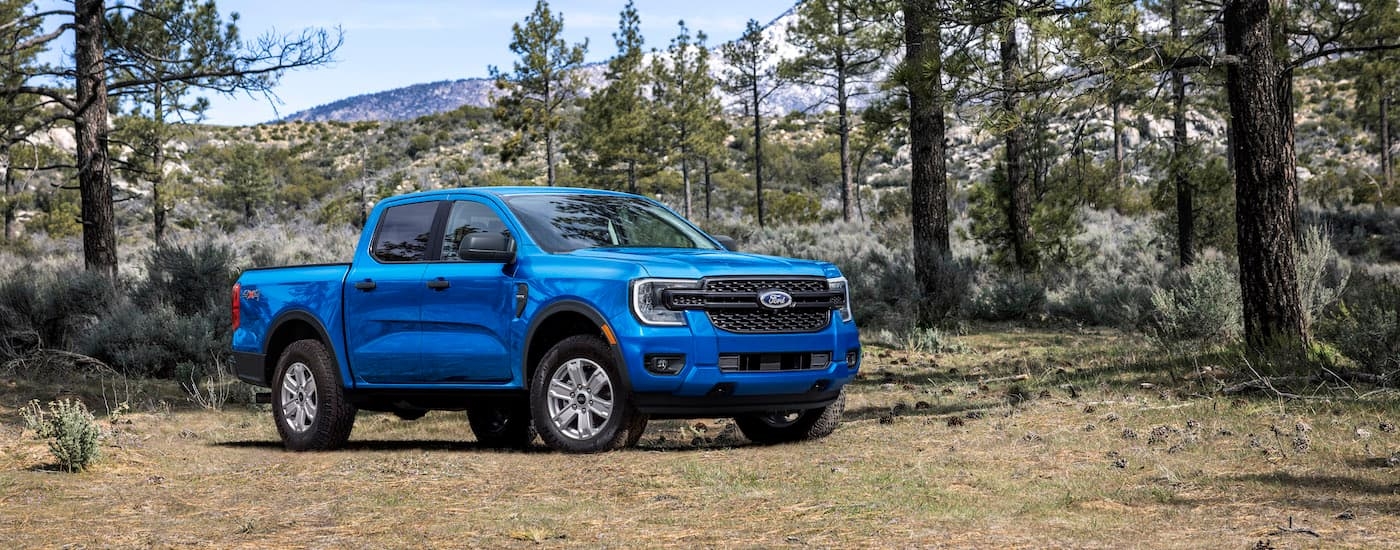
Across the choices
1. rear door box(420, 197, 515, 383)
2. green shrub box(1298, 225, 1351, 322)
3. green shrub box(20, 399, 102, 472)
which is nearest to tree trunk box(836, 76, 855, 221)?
green shrub box(1298, 225, 1351, 322)

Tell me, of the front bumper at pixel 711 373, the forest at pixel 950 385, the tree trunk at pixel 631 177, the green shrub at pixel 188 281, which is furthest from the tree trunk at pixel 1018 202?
the tree trunk at pixel 631 177

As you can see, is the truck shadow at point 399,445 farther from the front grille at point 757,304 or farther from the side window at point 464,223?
the front grille at point 757,304

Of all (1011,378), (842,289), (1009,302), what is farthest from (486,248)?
(1009,302)

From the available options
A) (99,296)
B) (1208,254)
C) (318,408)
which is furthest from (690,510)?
(1208,254)

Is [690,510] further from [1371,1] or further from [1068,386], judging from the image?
[1371,1]

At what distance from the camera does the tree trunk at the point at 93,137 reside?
18.2 metres

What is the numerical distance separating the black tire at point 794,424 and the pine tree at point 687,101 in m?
53.8

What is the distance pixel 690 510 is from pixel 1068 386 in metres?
5.79

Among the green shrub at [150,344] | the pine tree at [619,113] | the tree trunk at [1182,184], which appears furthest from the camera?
the pine tree at [619,113]

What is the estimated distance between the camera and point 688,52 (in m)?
64.4

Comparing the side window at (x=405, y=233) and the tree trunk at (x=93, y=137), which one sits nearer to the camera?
the side window at (x=405, y=233)

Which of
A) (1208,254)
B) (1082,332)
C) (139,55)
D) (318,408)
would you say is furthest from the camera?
(1208,254)

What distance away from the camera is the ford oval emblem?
26.0ft

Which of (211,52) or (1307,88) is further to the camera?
(1307,88)
